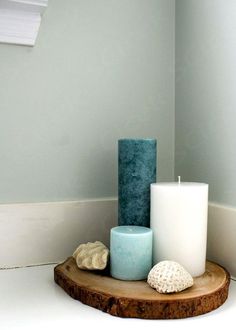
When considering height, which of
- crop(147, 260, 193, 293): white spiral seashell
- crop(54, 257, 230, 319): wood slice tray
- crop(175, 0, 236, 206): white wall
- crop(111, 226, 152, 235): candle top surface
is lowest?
crop(54, 257, 230, 319): wood slice tray

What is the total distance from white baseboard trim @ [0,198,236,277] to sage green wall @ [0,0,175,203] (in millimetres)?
25

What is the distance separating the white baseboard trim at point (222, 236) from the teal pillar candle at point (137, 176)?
0.13 m

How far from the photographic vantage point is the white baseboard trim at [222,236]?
0.73 m

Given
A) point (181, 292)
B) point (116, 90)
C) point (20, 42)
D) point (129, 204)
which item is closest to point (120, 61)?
point (116, 90)

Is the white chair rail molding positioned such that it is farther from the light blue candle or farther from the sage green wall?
the light blue candle

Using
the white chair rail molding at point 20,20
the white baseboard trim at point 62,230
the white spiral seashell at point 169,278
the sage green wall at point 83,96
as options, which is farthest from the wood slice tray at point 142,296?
the white chair rail molding at point 20,20

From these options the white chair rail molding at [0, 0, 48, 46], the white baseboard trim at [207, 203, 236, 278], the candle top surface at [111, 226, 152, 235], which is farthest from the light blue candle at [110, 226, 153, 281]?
the white chair rail molding at [0, 0, 48, 46]

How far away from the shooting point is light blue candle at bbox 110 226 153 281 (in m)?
0.64

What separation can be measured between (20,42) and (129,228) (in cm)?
39

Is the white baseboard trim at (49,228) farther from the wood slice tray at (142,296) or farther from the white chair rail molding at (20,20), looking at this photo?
the white chair rail molding at (20,20)

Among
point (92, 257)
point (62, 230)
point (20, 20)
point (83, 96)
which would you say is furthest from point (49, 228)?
point (20, 20)

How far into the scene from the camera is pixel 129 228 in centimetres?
69

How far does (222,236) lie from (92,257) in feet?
0.79

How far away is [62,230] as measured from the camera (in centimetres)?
82
